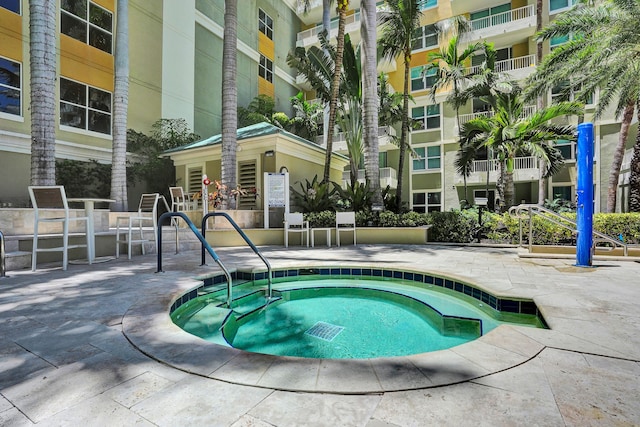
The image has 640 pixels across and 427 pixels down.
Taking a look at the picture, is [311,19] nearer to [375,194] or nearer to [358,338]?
[375,194]

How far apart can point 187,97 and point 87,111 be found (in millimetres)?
4962

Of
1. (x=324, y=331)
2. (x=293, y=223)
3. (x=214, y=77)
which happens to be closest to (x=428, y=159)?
(x=293, y=223)

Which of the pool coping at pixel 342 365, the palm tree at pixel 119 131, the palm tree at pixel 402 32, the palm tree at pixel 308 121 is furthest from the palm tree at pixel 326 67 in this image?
the pool coping at pixel 342 365

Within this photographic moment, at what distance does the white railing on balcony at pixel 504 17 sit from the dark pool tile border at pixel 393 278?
18.6 meters

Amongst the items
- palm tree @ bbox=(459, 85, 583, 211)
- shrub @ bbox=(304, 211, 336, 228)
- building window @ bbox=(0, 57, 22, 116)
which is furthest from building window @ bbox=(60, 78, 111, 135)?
palm tree @ bbox=(459, 85, 583, 211)

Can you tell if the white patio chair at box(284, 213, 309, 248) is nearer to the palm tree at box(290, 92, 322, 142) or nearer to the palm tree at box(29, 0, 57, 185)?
the palm tree at box(29, 0, 57, 185)

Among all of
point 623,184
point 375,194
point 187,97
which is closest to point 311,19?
point 187,97

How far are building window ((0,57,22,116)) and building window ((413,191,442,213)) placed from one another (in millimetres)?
19101

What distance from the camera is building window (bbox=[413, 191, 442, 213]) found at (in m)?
19.1

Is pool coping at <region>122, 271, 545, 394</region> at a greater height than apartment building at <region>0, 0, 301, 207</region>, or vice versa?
apartment building at <region>0, 0, 301, 207</region>

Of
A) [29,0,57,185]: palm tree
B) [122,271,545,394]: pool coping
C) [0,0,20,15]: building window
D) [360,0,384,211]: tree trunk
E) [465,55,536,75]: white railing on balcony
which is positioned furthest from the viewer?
[465,55,536,75]: white railing on balcony

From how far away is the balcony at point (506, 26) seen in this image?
16656 mm

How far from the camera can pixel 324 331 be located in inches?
129

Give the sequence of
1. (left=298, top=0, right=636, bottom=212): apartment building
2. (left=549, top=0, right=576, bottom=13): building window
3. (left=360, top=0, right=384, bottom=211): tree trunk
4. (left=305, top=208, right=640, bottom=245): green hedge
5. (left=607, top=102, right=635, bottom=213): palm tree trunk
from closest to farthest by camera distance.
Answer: (left=305, top=208, right=640, bottom=245): green hedge, (left=360, top=0, right=384, bottom=211): tree trunk, (left=607, top=102, right=635, bottom=213): palm tree trunk, (left=298, top=0, right=636, bottom=212): apartment building, (left=549, top=0, right=576, bottom=13): building window
